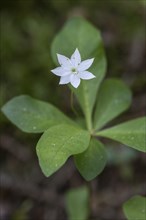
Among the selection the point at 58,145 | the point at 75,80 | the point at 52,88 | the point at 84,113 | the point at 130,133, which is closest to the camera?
the point at 58,145

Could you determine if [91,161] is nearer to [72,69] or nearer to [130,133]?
[130,133]

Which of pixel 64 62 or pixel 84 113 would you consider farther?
pixel 84 113

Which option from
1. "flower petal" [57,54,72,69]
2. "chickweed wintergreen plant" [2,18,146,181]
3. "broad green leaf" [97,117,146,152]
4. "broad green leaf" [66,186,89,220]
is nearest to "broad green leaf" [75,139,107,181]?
"chickweed wintergreen plant" [2,18,146,181]

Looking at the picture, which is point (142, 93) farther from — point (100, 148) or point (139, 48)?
point (100, 148)

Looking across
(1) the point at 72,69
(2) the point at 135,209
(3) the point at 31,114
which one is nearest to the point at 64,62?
(1) the point at 72,69

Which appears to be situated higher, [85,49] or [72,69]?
[72,69]

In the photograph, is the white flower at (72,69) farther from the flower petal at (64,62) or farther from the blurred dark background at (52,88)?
the blurred dark background at (52,88)

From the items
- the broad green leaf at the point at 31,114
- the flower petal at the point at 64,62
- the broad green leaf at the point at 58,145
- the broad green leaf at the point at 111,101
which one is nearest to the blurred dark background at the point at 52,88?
the broad green leaf at the point at 111,101

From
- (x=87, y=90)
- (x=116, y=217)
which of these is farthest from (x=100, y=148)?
(x=116, y=217)
